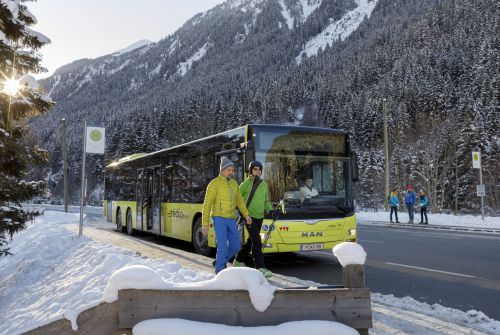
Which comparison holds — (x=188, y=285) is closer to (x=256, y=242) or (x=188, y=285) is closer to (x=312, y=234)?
(x=256, y=242)

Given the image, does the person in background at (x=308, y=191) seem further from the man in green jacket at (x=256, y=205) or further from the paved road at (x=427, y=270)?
the man in green jacket at (x=256, y=205)

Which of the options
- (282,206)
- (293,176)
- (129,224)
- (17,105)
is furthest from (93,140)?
(282,206)

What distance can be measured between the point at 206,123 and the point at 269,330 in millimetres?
58261

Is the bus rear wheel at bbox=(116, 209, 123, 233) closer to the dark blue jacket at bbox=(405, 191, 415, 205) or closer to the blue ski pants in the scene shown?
the blue ski pants

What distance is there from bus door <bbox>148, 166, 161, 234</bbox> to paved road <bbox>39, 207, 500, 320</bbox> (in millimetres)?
1112

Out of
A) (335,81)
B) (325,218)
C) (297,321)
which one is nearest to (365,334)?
(297,321)

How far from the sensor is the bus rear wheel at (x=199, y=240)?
36.0ft

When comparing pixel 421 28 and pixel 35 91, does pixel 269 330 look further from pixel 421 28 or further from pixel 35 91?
pixel 421 28

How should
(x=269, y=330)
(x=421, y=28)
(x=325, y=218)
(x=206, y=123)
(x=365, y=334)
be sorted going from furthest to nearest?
(x=421, y=28) → (x=206, y=123) → (x=325, y=218) → (x=365, y=334) → (x=269, y=330)

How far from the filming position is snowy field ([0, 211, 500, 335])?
4.69 m

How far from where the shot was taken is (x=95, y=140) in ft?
42.8

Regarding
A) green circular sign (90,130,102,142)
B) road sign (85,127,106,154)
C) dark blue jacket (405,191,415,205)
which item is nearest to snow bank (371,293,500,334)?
road sign (85,127,106,154)

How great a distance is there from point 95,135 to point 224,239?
24.7 feet

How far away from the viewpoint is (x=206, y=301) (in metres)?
3.07
